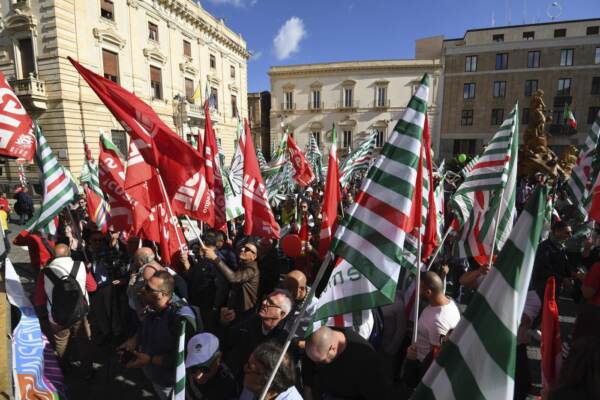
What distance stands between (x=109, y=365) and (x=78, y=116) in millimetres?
16455

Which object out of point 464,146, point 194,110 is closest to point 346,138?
point 464,146

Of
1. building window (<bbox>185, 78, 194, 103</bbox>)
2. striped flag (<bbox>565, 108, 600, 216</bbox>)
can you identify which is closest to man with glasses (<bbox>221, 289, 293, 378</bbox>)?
striped flag (<bbox>565, 108, 600, 216</bbox>)

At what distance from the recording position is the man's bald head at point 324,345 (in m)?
2.05

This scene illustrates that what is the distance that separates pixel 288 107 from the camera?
37.8m

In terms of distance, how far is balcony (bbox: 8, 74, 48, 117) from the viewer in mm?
15086

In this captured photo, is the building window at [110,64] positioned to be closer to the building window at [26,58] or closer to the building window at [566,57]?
the building window at [26,58]

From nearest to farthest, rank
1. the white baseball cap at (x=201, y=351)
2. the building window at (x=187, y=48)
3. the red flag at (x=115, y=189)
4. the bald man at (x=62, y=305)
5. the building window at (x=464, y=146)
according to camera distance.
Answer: the white baseball cap at (x=201, y=351) < the bald man at (x=62, y=305) < the red flag at (x=115, y=189) < the building window at (x=187, y=48) < the building window at (x=464, y=146)

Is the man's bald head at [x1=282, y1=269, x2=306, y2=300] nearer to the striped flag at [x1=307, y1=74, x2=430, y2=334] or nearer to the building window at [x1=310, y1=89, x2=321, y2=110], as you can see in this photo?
the striped flag at [x1=307, y1=74, x2=430, y2=334]

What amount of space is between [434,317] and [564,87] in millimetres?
39288

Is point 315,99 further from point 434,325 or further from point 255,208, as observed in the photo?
point 434,325

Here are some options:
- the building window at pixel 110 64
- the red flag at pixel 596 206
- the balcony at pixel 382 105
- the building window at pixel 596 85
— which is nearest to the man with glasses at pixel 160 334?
the red flag at pixel 596 206

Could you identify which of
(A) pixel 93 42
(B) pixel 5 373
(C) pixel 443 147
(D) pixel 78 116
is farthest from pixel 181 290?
(C) pixel 443 147

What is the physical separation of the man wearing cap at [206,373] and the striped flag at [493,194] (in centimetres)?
231

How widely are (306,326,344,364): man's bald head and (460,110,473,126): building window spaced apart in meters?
36.8
